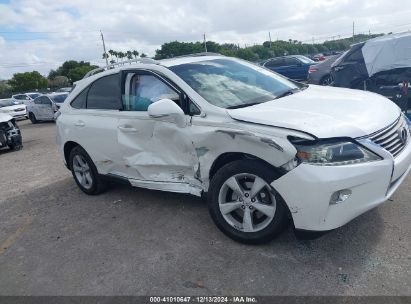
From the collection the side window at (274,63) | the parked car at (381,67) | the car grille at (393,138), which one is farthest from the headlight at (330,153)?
the side window at (274,63)

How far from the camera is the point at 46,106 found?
17266 mm

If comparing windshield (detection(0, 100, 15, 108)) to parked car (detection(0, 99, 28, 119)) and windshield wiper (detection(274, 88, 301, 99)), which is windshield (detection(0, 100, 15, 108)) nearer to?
parked car (detection(0, 99, 28, 119))

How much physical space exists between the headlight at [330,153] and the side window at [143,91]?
1.47 metres

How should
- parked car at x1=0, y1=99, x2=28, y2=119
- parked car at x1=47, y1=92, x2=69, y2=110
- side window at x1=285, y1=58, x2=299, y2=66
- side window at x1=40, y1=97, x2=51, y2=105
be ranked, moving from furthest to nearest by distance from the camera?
parked car at x1=0, y1=99, x2=28, y2=119 → side window at x1=285, y1=58, x2=299, y2=66 → side window at x1=40, y1=97, x2=51, y2=105 → parked car at x1=47, y1=92, x2=69, y2=110

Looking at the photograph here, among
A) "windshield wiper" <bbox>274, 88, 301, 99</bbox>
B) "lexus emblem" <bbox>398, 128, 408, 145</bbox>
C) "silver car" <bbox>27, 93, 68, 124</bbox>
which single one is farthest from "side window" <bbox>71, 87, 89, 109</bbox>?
"silver car" <bbox>27, 93, 68, 124</bbox>

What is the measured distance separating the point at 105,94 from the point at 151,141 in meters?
1.15

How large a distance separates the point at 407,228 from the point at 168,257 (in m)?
2.19

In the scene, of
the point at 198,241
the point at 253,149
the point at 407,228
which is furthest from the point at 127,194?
the point at 407,228

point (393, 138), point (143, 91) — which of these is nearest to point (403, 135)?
point (393, 138)

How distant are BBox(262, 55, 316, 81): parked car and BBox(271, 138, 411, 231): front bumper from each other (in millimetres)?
17097

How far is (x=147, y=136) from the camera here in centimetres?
408

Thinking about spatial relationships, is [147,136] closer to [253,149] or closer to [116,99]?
[116,99]

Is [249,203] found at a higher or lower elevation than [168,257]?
higher

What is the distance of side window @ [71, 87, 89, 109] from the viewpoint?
511cm
